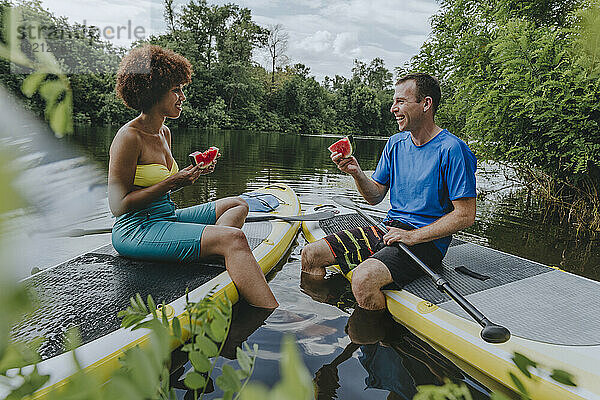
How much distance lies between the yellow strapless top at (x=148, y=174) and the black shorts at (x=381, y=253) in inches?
62.0

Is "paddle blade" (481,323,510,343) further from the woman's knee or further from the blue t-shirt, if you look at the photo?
the woman's knee

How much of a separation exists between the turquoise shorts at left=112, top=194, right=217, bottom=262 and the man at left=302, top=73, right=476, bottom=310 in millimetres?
1197

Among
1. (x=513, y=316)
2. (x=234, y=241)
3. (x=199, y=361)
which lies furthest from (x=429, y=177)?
(x=199, y=361)

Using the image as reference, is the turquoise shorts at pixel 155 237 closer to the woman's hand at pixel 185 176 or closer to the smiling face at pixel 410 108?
the woman's hand at pixel 185 176

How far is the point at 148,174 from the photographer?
2.88 metres

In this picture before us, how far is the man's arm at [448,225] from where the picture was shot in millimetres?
2959

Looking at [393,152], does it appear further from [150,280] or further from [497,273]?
[150,280]

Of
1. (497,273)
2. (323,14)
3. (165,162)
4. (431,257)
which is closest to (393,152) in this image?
(431,257)

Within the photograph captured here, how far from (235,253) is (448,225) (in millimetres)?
1493

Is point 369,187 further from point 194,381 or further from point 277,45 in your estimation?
point 277,45

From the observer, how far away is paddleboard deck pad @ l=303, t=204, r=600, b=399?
214cm

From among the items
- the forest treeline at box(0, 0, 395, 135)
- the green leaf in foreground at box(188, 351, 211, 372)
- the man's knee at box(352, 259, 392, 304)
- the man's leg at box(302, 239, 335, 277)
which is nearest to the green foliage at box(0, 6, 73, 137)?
the green leaf in foreground at box(188, 351, 211, 372)

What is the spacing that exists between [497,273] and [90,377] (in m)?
3.40

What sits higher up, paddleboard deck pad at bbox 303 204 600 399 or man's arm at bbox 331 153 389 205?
man's arm at bbox 331 153 389 205
